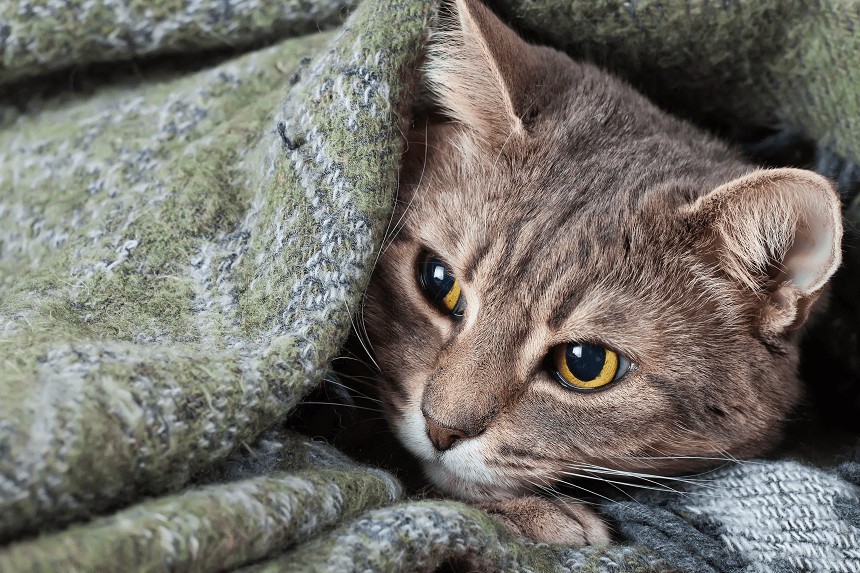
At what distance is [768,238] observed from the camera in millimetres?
1159

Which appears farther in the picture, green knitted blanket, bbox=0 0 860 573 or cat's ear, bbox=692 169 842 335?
cat's ear, bbox=692 169 842 335

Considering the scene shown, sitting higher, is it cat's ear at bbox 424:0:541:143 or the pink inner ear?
cat's ear at bbox 424:0:541:143

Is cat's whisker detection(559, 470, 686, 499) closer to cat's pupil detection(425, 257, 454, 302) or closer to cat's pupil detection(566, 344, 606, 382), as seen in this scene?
cat's pupil detection(566, 344, 606, 382)

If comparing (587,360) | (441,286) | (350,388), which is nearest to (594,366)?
(587,360)

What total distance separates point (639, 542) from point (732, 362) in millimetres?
314

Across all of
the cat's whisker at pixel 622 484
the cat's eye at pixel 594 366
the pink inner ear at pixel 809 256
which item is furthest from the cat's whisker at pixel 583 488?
the pink inner ear at pixel 809 256

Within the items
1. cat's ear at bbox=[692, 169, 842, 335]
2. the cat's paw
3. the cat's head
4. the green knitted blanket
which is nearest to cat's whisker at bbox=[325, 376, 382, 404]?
the cat's head

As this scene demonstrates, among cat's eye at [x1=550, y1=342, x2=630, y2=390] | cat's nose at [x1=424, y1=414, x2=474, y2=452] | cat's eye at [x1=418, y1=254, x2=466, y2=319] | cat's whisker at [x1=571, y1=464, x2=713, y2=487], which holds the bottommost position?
cat's whisker at [x1=571, y1=464, x2=713, y2=487]

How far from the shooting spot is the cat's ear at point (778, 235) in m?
1.09

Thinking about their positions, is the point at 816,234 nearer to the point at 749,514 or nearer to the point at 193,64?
the point at 749,514

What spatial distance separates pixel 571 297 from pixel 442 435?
27 cm

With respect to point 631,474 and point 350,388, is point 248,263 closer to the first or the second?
point 350,388

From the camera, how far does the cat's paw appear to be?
43.5 inches

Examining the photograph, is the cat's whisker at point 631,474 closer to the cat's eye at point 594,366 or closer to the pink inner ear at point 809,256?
the cat's eye at point 594,366
